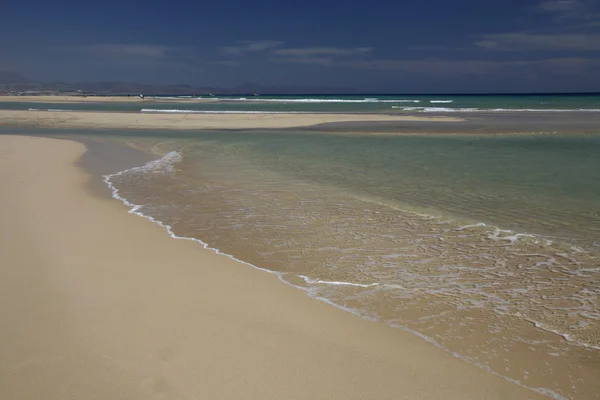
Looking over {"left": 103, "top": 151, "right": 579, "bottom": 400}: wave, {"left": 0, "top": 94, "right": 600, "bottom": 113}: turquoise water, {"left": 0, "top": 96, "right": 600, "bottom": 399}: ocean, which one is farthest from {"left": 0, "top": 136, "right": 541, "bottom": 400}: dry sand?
{"left": 0, "top": 94, "right": 600, "bottom": 113}: turquoise water

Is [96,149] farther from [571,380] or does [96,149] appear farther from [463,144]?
[571,380]

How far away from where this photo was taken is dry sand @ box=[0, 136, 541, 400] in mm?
3215

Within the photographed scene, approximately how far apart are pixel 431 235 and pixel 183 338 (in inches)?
148

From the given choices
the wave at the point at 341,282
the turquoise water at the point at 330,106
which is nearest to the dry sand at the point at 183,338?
the wave at the point at 341,282

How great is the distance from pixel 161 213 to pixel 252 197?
1.67m

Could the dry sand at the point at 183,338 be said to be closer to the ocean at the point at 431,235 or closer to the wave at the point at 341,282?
the wave at the point at 341,282

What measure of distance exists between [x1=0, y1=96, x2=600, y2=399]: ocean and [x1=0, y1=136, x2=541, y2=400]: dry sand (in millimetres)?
337

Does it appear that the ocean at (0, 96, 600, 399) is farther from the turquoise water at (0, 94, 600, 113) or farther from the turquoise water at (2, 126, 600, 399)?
the turquoise water at (0, 94, 600, 113)

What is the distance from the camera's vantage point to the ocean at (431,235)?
4008mm

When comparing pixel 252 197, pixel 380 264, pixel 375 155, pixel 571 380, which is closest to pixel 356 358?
pixel 571 380

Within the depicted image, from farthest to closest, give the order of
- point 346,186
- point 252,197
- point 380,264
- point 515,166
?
point 515,166 < point 346,186 < point 252,197 < point 380,264

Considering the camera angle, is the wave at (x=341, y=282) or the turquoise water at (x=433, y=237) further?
the turquoise water at (x=433, y=237)

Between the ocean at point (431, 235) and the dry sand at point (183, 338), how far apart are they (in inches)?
13.3

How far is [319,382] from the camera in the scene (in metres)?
3.27
